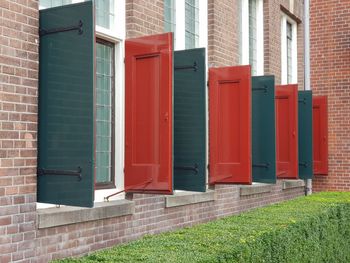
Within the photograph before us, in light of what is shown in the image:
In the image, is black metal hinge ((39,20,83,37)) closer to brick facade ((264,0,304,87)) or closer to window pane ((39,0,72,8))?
window pane ((39,0,72,8))

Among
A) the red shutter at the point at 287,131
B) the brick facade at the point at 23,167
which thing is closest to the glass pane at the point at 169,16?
the brick facade at the point at 23,167

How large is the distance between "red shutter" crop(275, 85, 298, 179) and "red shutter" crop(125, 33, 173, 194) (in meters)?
4.35

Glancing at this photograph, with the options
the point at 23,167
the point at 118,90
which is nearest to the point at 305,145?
the point at 118,90

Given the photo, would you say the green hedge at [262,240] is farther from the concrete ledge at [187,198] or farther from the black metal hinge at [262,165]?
the black metal hinge at [262,165]

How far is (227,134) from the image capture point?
7.54 metres

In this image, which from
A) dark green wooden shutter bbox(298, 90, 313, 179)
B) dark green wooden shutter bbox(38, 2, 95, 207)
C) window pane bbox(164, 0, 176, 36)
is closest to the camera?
dark green wooden shutter bbox(38, 2, 95, 207)

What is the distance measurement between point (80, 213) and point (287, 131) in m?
5.42

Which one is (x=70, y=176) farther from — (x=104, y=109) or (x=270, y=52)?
(x=270, y=52)

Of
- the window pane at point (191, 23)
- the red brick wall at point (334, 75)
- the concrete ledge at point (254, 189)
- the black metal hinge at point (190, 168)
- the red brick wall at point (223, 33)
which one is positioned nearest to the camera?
the black metal hinge at point (190, 168)

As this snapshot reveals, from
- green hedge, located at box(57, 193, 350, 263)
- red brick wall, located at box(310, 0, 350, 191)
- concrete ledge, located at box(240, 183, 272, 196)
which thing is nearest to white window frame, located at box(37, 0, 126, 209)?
green hedge, located at box(57, 193, 350, 263)

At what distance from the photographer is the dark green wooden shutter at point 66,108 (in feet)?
15.2

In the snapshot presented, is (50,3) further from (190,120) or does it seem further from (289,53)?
(289,53)

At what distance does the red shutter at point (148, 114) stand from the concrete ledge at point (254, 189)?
143 inches

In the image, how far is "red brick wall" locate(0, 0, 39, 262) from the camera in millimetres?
4449
